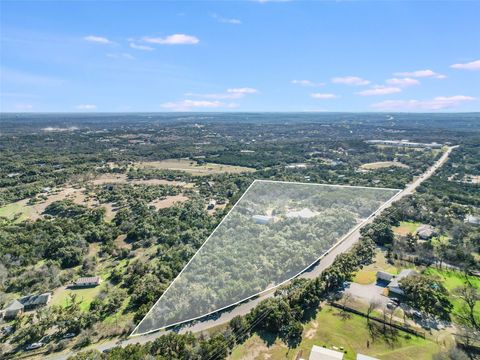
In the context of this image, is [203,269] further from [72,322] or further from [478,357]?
[478,357]

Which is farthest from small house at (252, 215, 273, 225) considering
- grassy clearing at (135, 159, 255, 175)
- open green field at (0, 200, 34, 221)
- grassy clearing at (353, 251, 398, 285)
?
grassy clearing at (135, 159, 255, 175)

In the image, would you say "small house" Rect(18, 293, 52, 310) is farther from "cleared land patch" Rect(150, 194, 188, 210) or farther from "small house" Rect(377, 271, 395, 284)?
"small house" Rect(377, 271, 395, 284)

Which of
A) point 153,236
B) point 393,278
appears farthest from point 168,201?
point 393,278

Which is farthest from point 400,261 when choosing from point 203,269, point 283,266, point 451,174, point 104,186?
point 104,186

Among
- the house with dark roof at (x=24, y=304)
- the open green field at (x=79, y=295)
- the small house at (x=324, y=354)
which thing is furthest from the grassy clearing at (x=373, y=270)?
the house with dark roof at (x=24, y=304)

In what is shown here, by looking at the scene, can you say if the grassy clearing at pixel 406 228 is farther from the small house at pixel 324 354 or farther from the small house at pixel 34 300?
the small house at pixel 34 300

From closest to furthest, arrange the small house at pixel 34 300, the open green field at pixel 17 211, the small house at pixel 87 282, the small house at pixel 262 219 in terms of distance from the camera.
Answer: the small house at pixel 262 219 → the small house at pixel 34 300 → the small house at pixel 87 282 → the open green field at pixel 17 211

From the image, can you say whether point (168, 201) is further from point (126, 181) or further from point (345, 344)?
point (345, 344)
